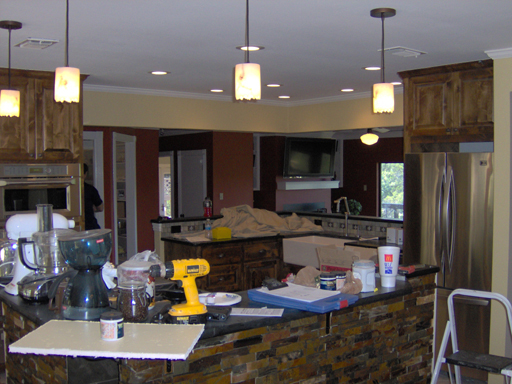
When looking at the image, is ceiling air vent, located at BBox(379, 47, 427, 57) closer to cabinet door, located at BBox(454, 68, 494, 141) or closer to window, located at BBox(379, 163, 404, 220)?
cabinet door, located at BBox(454, 68, 494, 141)

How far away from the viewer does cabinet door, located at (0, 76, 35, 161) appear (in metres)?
4.45

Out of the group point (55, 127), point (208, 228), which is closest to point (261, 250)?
point (208, 228)

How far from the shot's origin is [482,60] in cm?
410

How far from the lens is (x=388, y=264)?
116 inches

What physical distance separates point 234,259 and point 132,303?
3331 millimetres

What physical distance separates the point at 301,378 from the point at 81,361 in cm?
103

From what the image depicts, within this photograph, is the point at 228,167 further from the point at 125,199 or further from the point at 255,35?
the point at 255,35

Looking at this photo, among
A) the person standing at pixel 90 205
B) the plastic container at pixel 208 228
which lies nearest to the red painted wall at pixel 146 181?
the plastic container at pixel 208 228

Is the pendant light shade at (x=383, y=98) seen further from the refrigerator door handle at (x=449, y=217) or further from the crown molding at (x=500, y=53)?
the refrigerator door handle at (x=449, y=217)

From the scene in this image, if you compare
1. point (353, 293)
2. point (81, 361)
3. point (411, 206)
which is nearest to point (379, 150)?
point (411, 206)

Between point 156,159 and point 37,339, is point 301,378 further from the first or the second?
point 156,159

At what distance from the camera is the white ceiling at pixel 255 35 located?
277 cm

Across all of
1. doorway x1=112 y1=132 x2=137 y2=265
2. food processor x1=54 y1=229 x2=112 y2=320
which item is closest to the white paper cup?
food processor x1=54 y1=229 x2=112 y2=320

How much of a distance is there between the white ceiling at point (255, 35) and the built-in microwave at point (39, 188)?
884mm
